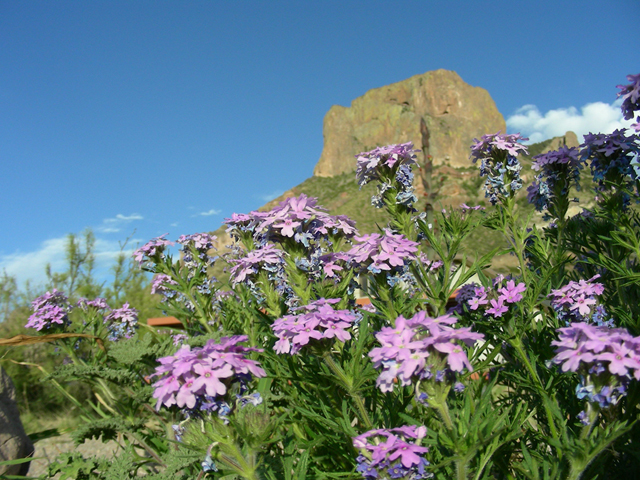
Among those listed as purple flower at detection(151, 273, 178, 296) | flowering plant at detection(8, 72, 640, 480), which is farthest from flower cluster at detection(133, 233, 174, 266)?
purple flower at detection(151, 273, 178, 296)

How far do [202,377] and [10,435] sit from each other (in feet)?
11.6

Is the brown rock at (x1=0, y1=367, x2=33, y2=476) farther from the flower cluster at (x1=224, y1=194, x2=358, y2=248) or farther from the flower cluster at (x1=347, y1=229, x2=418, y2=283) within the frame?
the flower cluster at (x1=347, y1=229, x2=418, y2=283)

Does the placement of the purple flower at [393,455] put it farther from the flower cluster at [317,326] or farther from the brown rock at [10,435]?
the brown rock at [10,435]

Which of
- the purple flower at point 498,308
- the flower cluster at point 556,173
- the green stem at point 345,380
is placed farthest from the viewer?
the flower cluster at point 556,173

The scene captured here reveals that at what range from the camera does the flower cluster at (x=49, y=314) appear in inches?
191

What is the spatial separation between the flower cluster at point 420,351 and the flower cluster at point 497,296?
1.26 metres

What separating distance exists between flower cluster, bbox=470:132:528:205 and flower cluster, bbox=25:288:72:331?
493cm

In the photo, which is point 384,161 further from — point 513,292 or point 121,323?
point 121,323

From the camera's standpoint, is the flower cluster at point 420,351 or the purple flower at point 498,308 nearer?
the flower cluster at point 420,351

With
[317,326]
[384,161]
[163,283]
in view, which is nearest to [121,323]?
[163,283]

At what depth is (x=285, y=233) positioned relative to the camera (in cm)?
254

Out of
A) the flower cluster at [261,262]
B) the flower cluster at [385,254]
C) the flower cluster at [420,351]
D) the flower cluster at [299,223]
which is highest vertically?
the flower cluster at [299,223]

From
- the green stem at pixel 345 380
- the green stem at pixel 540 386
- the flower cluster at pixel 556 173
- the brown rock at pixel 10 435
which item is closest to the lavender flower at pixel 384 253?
the green stem at pixel 345 380

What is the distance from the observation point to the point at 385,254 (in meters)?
2.46
